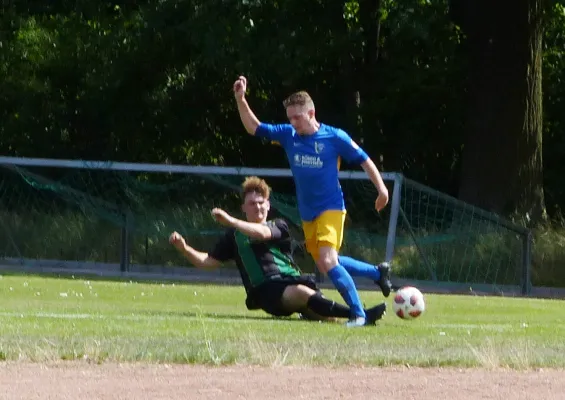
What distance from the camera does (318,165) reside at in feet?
36.4

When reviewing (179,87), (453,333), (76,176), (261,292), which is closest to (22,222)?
(76,176)

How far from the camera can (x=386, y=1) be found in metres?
24.3

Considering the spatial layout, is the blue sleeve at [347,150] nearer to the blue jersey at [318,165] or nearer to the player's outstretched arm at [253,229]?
the blue jersey at [318,165]

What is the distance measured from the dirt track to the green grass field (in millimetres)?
278

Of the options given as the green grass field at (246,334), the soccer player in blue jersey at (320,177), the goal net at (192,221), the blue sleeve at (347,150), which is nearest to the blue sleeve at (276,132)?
the soccer player in blue jersey at (320,177)

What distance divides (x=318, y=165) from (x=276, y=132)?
1.66ft

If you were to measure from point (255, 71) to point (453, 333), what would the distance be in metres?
13.7

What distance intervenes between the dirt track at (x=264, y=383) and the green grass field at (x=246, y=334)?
278 millimetres

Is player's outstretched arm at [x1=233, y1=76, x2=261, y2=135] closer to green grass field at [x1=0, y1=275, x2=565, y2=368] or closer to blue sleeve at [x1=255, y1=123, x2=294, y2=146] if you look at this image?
blue sleeve at [x1=255, y1=123, x2=294, y2=146]

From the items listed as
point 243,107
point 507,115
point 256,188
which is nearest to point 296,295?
point 256,188

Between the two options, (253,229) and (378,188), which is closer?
(253,229)

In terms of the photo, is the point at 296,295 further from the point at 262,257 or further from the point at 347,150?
the point at 347,150

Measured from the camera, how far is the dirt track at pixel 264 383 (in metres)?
7.21

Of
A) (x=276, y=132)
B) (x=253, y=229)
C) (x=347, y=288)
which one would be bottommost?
(x=347, y=288)
